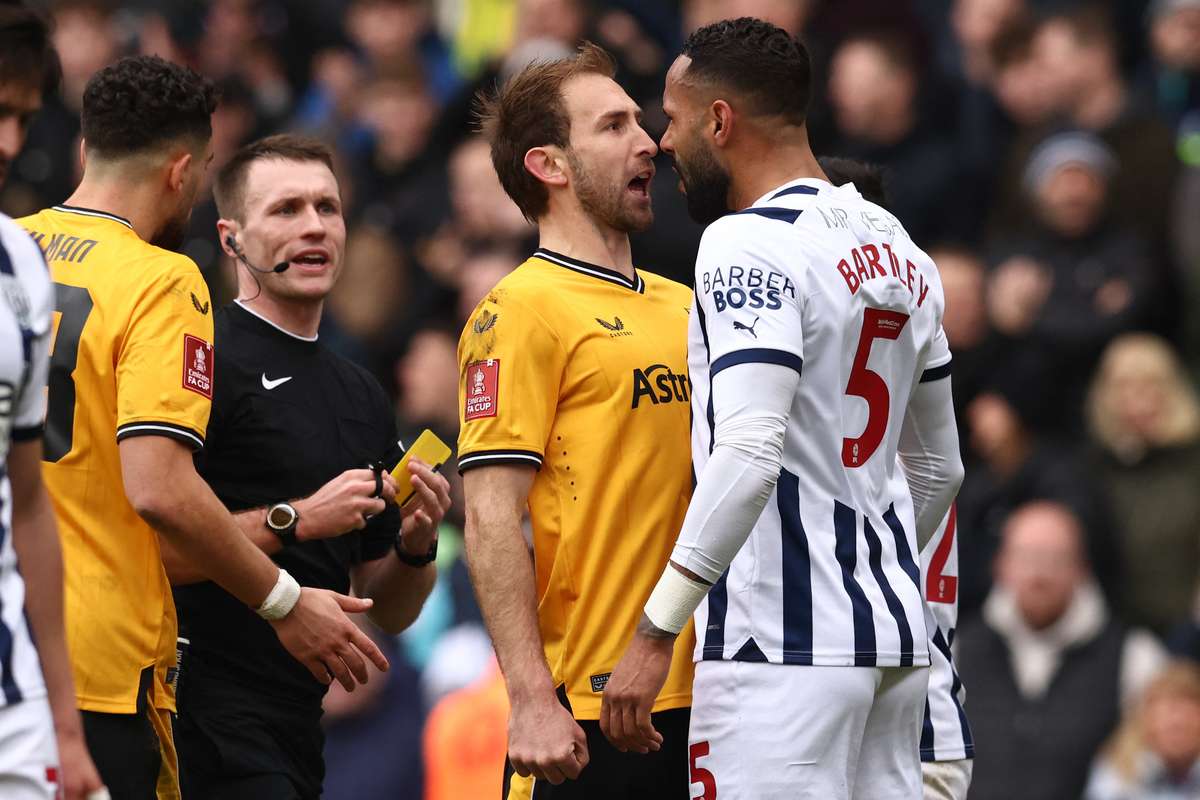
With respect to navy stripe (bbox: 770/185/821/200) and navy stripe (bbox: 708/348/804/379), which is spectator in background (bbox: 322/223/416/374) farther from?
navy stripe (bbox: 708/348/804/379)

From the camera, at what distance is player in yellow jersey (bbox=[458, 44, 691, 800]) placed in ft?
17.4

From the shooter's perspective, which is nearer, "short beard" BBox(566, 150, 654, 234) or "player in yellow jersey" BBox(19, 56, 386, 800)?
"player in yellow jersey" BBox(19, 56, 386, 800)

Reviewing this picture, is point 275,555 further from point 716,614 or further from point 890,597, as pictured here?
point 890,597

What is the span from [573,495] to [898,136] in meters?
6.80

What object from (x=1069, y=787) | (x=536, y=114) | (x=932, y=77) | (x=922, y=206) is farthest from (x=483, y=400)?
(x=932, y=77)

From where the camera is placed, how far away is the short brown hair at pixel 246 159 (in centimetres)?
644

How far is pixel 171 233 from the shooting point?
584 centimetres

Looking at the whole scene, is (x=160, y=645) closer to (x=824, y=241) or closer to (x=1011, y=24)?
(x=824, y=241)

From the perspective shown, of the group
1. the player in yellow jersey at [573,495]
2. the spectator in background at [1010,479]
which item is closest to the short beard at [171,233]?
the player in yellow jersey at [573,495]

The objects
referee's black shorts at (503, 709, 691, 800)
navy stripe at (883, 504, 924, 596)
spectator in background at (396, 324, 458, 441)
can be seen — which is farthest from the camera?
spectator in background at (396, 324, 458, 441)

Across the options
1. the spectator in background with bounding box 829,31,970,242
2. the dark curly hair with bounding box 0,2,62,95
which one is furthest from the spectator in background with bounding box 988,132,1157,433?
the dark curly hair with bounding box 0,2,62,95

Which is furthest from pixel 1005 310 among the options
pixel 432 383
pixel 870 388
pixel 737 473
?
pixel 737 473

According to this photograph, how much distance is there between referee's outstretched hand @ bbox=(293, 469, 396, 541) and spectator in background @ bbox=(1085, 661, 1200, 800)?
5.24 metres

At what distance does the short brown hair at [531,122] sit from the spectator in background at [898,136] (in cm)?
569
